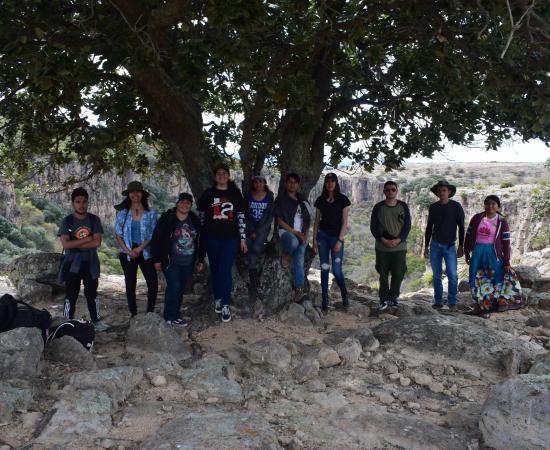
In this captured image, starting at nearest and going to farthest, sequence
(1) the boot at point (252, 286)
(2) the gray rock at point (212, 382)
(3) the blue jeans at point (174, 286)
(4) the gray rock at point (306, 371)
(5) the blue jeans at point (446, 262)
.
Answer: (2) the gray rock at point (212, 382)
(4) the gray rock at point (306, 371)
(3) the blue jeans at point (174, 286)
(1) the boot at point (252, 286)
(5) the blue jeans at point (446, 262)

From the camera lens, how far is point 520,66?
537 centimetres

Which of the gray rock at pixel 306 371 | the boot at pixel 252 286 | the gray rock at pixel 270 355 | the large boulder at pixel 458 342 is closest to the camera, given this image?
the gray rock at pixel 306 371

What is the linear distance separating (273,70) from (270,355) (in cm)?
355

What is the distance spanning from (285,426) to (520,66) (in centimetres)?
468

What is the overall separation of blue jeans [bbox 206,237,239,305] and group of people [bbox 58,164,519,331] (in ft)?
0.04

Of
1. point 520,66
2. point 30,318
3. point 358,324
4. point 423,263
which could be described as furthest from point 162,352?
point 423,263

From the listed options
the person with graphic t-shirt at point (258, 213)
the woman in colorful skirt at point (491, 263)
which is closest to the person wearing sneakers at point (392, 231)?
the woman in colorful skirt at point (491, 263)

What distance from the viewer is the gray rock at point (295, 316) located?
589cm

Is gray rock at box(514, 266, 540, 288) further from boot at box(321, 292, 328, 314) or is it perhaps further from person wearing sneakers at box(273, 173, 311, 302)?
person wearing sneakers at box(273, 173, 311, 302)

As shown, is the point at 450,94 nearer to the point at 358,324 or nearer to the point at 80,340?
the point at 358,324

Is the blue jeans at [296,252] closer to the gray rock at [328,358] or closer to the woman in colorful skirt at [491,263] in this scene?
the gray rock at [328,358]

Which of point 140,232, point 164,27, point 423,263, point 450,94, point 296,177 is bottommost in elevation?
point 423,263

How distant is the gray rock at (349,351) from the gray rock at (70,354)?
7.79 ft

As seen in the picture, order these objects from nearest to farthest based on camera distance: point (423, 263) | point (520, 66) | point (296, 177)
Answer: point (520, 66), point (296, 177), point (423, 263)
